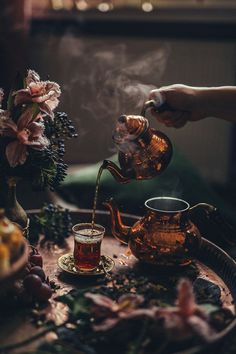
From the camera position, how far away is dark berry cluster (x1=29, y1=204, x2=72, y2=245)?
1970mm

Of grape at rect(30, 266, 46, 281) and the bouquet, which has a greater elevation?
the bouquet

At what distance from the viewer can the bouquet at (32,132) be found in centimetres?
163

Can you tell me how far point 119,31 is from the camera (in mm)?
3879

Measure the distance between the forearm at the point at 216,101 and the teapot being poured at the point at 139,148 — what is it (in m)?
0.13

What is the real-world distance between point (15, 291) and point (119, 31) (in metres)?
2.71

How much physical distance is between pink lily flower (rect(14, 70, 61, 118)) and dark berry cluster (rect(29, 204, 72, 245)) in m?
0.45

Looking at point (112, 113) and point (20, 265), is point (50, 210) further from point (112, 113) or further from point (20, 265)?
point (112, 113)

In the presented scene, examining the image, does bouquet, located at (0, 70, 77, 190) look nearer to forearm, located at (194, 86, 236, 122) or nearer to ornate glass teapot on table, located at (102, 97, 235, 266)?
ornate glass teapot on table, located at (102, 97, 235, 266)

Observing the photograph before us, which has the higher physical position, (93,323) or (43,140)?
(43,140)

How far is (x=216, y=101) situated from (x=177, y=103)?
0.15 metres

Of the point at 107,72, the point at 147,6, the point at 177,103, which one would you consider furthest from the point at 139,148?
the point at 147,6

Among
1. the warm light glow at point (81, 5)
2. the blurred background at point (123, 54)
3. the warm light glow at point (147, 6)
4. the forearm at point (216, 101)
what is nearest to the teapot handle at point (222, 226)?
the forearm at point (216, 101)

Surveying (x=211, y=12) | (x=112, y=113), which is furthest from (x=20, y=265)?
(x=211, y=12)

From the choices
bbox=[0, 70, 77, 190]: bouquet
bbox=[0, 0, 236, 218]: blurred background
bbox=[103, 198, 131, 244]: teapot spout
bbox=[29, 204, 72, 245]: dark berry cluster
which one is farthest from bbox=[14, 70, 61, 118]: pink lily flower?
bbox=[0, 0, 236, 218]: blurred background
